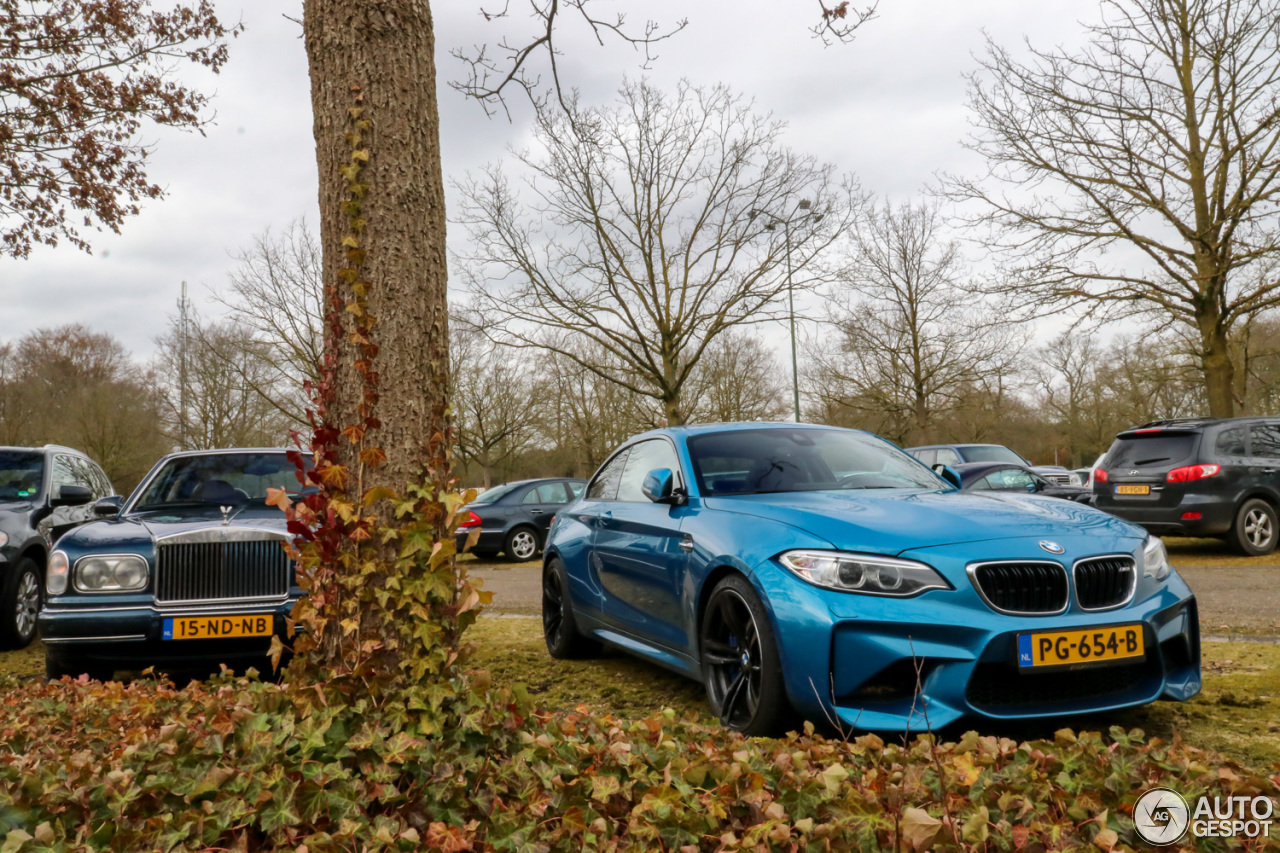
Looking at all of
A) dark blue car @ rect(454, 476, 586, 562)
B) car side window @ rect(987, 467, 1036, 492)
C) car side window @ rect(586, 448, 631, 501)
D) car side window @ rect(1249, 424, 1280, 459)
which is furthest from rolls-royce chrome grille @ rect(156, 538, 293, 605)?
car side window @ rect(987, 467, 1036, 492)

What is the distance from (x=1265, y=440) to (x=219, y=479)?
11.6 meters

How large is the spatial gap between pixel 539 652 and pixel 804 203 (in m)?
15.6

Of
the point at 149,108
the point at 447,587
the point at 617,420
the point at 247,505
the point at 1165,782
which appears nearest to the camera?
the point at 1165,782

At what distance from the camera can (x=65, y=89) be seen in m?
10.6

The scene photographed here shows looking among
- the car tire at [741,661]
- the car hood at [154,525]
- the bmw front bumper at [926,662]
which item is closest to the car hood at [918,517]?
the bmw front bumper at [926,662]

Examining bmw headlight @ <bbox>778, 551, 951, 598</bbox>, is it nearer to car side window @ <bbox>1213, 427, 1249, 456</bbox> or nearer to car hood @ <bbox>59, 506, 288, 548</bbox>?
car hood @ <bbox>59, 506, 288, 548</bbox>

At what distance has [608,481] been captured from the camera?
20.3 feet

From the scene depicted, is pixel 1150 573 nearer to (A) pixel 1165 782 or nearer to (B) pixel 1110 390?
(A) pixel 1165 782

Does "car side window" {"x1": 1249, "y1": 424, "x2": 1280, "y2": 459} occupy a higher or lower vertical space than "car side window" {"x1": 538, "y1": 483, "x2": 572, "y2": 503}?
higher

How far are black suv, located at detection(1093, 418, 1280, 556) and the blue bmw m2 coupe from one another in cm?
795

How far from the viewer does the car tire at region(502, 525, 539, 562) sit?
1620 cm

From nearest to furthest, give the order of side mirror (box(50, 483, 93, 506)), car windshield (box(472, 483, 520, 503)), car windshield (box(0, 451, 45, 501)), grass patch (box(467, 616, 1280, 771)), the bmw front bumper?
1. the bmw front bumper
2. grass patch (box(467, 616, 1280, 771))
3. side mirror (box(50, 483, 93, 506))
4. car windshield (box(0, 451, 45, 501))
5. car windshield (box(472, 483, 520, 503))

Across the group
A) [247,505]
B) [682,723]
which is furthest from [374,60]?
[247,505]

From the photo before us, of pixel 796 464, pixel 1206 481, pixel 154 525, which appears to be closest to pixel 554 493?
pixel 1206 481
